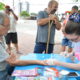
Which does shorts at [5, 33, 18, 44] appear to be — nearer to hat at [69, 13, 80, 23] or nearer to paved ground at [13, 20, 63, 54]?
paved ground at [13, 20, 63, 54]

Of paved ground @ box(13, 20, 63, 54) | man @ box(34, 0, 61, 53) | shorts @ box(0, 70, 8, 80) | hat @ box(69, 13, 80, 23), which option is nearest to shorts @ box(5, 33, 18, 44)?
paved ground @ box(13, 20, 63, 54)

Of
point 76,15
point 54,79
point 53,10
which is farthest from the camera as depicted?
point 53,10

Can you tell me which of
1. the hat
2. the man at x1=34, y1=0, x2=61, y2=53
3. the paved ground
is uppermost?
the hat

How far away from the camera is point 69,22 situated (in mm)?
1772

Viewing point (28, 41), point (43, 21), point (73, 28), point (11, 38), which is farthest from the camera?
point (28, 41)

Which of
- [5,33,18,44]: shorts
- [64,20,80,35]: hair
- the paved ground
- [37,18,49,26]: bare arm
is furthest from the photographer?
the paved ground

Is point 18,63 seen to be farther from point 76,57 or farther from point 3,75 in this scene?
point 76,57

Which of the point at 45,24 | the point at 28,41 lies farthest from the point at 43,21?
the point at 28,41

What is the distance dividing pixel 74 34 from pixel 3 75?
76 centimetres

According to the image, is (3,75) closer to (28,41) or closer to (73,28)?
(73,28)

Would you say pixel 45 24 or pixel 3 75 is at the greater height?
pixel 45 24

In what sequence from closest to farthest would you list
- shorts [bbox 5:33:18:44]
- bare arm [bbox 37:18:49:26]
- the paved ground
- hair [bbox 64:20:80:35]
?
hair [bbox 64:20:80:35]
bare arm [bbox 37:18:49:26]
shorts [bbox 5:33:18:44]
the paved ground

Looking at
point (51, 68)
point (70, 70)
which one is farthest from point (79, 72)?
point (51, 68)

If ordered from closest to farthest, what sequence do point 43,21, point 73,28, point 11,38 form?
1. point 73,28
2. point 43,21
3. point 11,38
